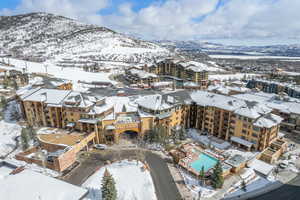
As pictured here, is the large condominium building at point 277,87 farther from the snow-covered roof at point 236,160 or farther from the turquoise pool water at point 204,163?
the turquoise pool water at point 204,163

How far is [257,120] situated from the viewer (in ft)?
143

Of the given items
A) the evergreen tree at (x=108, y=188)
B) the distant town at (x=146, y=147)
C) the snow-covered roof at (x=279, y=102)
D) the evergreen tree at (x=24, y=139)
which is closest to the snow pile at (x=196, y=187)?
the distant town at (x=146, y=147)

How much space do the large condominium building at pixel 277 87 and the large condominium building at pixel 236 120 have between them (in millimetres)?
52515

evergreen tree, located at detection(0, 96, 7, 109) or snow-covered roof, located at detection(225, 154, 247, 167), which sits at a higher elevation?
evergreen tree, located at detection(0, 96, 7, 109)

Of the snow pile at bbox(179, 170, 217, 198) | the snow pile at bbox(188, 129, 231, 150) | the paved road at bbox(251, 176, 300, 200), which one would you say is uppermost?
the snow pile at bbox(188, 129, 231, 150)

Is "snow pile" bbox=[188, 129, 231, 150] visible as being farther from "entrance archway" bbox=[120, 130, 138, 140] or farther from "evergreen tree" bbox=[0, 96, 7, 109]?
"evergreen tree" bbox=[0, 96, 7, 109]

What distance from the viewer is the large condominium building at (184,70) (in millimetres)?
108525

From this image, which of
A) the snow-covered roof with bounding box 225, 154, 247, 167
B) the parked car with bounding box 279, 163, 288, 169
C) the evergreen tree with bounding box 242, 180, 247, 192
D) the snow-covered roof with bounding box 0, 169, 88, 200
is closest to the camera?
the snow-covered roof with bounding box 0, 169, 88, 200

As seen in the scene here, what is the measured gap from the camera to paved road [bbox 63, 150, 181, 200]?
A: 108ft

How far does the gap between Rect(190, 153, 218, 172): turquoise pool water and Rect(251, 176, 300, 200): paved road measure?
9744 mm

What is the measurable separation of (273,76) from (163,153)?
459ft

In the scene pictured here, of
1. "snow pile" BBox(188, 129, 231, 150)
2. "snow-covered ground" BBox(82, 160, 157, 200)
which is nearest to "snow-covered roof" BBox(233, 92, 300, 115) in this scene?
"snow pile" BBox(188, 129, 231, 150)

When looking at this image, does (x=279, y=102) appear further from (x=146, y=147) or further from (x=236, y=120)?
(x=146, y=147)

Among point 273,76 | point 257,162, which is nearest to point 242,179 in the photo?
point 257,162
